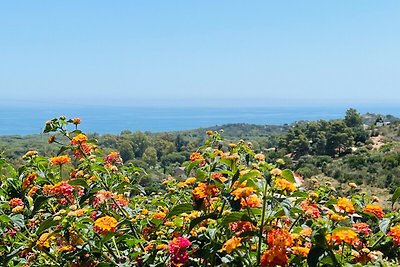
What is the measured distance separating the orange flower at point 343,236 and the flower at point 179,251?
451 mm

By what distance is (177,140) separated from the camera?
56.9 meters

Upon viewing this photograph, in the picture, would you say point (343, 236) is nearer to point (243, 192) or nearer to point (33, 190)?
point (243, 192)

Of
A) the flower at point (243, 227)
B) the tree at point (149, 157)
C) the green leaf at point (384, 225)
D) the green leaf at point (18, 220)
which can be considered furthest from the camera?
the tree at point (149, 157)

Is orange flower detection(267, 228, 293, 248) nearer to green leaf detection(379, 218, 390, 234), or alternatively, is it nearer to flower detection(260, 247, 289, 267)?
flower detection(260, 247, 289, 267)

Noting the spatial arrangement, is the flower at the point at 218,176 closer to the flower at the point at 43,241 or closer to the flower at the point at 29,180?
the flower at the point at 43,241

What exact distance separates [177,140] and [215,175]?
A: 55335 mm

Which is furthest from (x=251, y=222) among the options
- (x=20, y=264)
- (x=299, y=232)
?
(x=20, y=264)

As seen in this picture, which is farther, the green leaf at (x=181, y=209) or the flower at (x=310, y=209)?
the green leaf at (x=181, y=209)

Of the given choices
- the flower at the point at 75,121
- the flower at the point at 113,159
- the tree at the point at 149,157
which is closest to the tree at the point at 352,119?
the tree at the point at 149,157

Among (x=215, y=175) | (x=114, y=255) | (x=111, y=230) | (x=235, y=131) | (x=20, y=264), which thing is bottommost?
(x=235, y=131)

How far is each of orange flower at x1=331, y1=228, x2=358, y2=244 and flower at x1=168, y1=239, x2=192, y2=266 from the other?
1.48ft

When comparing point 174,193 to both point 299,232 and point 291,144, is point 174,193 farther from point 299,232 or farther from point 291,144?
point 291,144

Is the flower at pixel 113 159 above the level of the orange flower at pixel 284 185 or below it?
below

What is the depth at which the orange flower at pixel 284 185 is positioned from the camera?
4.52 ft
